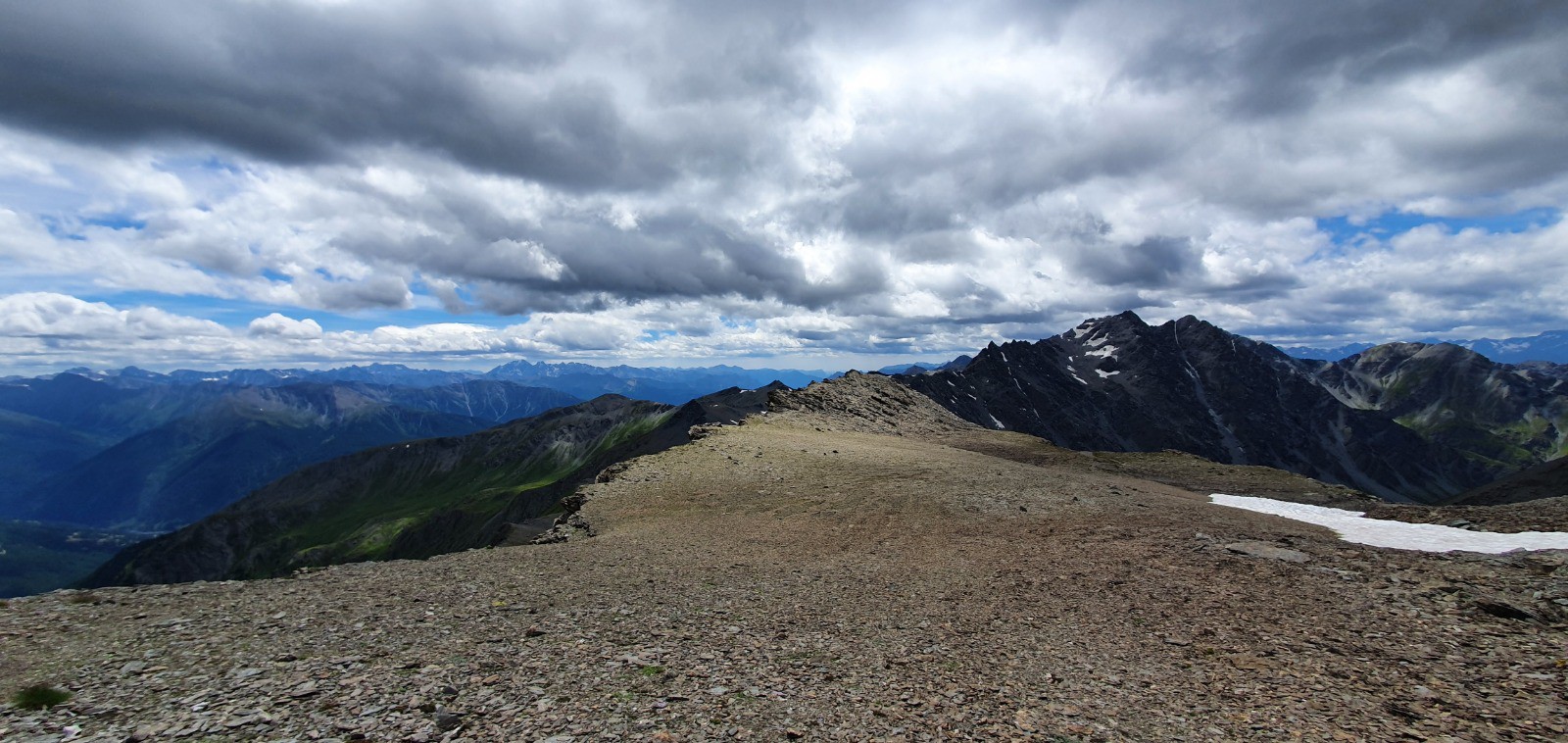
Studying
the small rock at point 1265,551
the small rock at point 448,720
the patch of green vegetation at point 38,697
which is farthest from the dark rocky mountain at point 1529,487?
the patch of green vegetation at point 38,697

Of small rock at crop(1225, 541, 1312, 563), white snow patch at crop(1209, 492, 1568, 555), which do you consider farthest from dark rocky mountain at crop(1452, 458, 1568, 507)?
small rock at crop(1225, 541, 1312, 563)

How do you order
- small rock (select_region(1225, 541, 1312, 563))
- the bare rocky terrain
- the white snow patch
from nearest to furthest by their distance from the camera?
the bare rocky terrain, small rock (select_region(1225, 541, 1312, 563)), the white snow patch

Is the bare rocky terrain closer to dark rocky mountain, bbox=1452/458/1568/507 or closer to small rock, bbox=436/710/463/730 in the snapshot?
small rock, bbox=436/710/463/730

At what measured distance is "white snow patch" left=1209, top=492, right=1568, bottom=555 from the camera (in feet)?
70.7

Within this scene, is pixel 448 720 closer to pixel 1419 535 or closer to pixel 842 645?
pixel 842 645

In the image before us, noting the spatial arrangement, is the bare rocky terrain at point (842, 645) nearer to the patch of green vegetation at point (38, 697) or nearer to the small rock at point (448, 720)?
the small rock at point (448, 720)

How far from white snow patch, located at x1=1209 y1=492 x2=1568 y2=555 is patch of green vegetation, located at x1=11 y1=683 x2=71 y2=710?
33.8 m

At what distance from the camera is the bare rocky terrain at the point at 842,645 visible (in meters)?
10.4

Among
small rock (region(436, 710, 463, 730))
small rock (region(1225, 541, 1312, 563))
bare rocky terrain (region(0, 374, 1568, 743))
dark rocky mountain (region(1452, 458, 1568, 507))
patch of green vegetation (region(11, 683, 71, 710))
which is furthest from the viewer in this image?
dark rocky mountain (region(1452, 458, 1568, 507))

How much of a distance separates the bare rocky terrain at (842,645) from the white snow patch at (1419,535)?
8.59 ft

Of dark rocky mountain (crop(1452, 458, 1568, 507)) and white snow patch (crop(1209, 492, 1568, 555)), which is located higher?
white snow patch (crop(1209, 492, 1568, 555))

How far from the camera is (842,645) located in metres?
14.1

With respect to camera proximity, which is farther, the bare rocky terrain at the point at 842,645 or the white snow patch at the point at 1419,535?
the white snow patch at the point at 1419,535

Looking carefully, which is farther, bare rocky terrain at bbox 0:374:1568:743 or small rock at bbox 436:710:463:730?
bare rocky terrain at bbox 0:374:1568:743
